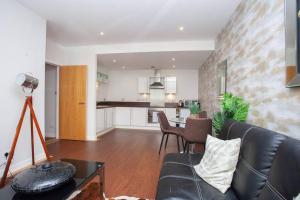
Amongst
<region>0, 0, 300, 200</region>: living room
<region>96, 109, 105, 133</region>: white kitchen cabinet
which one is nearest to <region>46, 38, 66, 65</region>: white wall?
<region>0, 0, 300, 200</region>: living room

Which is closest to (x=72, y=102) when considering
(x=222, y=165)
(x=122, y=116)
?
(x=122, y=116)

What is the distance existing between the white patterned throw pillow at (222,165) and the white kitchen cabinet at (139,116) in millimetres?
4626

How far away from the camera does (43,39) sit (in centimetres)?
299

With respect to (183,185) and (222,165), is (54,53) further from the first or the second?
(222,165)

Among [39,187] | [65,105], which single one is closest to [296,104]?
[39,187]

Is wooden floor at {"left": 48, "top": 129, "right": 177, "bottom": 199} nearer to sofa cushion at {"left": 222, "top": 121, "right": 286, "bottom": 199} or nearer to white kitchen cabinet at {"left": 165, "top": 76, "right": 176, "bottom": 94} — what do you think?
sofa cushion at {"left": 222, "top": 121, "right": 286, "bottom": 199}

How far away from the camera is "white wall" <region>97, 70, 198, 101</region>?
658 centimetres

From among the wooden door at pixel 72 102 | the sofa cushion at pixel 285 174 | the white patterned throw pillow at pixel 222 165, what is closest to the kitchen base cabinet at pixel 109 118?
the wooden door at pixel 72 102

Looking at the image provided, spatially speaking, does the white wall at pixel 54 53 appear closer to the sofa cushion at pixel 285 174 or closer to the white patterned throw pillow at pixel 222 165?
the white patterned throw pillow at pixel 222 165

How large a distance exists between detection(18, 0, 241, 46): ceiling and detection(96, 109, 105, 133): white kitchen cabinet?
2.05 meters

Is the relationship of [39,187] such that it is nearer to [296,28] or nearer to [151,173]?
[151,173]

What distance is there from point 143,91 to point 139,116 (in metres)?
1.10

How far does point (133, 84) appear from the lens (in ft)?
22.7

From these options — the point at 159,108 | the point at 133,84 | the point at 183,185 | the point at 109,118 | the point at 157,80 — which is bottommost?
the point at 183,185
